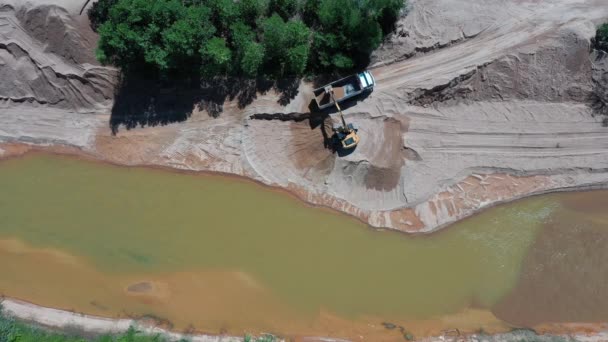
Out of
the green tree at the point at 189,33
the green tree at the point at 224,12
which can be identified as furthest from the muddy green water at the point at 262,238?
the green tree at the point at 224,12

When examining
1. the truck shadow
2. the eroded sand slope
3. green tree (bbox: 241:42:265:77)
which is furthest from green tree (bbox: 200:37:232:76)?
the truck shadow

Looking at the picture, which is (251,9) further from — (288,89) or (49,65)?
(49,65)

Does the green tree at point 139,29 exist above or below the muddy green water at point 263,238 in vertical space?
above

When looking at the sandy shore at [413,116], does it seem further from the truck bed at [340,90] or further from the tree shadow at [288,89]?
the truck bed at [340,90]

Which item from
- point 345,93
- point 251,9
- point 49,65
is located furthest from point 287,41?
point 49,65

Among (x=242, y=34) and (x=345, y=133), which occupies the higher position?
(x=242, y=34)

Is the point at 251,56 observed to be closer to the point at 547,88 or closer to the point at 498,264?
the point at 547,88

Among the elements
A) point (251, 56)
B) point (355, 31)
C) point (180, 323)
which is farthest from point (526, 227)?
point (180, 323)
